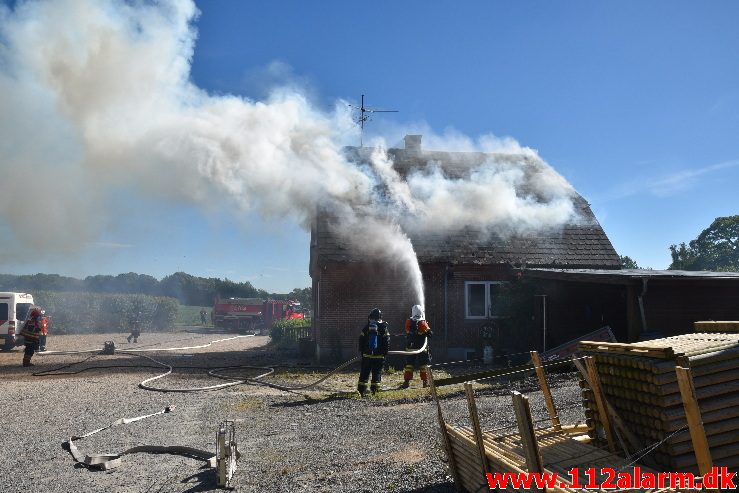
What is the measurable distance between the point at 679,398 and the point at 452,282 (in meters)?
13.5

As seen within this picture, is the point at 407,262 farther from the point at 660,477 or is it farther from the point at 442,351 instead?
the point at 660,477

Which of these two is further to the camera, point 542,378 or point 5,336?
point 5,336

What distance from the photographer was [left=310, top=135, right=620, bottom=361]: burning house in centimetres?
1702

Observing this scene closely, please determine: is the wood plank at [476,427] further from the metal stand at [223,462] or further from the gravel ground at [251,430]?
the metal stand at [223,462]

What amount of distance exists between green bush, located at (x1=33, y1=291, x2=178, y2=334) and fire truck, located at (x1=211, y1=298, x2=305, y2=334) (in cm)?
449

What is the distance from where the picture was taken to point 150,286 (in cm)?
5034

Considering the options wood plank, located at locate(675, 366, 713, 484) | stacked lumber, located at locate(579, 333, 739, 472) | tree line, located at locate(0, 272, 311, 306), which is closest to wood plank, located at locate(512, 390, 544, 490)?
wood plank, located at locate(675, 366, 713, 484)

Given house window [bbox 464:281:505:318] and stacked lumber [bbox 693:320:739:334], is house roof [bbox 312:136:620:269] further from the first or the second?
stacked lumber [bbox 693:320:739:334]

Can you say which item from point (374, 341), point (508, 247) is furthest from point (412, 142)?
point (374, 341)

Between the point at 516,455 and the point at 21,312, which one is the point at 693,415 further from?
the point at 21,312

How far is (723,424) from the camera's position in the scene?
179 inches

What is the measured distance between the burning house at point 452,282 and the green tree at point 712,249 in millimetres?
26958

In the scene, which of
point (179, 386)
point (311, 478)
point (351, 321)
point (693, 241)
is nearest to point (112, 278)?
point (351, 321)

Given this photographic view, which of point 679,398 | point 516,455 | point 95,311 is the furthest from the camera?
point 95,311
